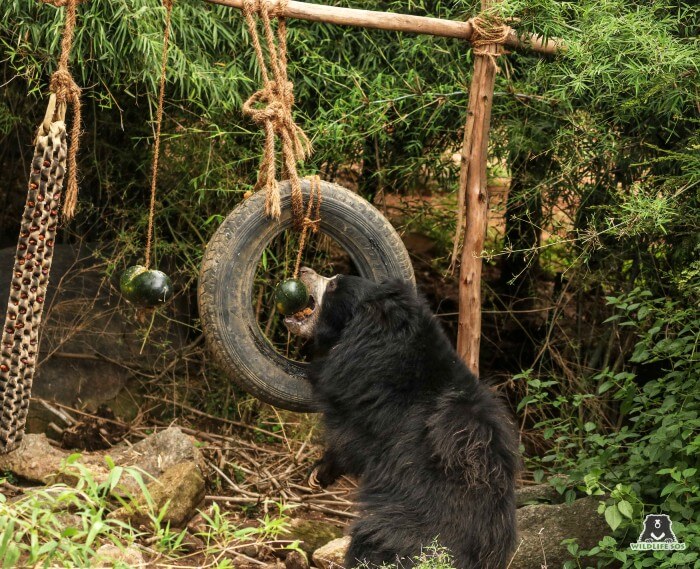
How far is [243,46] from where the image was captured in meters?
5.07

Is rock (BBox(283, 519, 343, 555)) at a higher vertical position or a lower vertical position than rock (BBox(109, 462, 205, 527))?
lower

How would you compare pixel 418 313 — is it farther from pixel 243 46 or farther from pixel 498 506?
pixel 243 46

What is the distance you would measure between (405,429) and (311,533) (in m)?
1.23

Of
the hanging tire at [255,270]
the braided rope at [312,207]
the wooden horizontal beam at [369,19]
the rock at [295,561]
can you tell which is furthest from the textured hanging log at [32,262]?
the rock at [295,561]

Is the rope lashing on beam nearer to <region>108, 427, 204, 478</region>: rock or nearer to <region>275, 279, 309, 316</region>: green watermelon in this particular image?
<region>275, 279, 309, 316</region>: green watermelon

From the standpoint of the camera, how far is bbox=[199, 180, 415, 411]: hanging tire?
3.67 meters

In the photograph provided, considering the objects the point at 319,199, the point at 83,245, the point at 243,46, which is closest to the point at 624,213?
the point at 319,199

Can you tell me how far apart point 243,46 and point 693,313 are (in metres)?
2.76

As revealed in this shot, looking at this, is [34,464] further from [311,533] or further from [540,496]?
[540,496]

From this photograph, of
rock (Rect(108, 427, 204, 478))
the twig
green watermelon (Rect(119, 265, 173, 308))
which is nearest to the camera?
green watermelon (Rect(119, 265, 173, 308))

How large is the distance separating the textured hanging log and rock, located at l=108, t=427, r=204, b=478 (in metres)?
1.28

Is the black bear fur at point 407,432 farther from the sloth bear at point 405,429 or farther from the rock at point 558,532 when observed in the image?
the rock at point 558,532

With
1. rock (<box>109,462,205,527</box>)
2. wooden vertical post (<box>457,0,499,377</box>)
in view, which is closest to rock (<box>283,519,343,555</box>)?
rock (<box>109,462,205,527</box>)

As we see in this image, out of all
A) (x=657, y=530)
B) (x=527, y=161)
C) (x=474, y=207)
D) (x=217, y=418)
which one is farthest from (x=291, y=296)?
(x=217, y=418)
